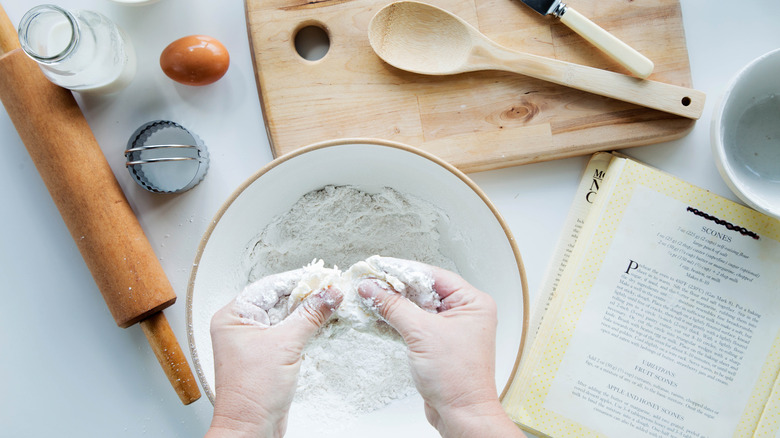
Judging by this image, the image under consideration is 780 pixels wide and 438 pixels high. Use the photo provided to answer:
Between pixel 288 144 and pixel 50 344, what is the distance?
19.5 inches

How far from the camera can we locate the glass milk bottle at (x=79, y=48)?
66 cm

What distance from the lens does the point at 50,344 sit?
0.80 m

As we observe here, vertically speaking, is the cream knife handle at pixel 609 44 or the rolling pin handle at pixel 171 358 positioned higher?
the cream knife handle at pixel 609 44

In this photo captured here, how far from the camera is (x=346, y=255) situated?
2.41 ft

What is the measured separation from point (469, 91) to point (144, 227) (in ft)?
1.78

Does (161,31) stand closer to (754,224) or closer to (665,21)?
(665,21)

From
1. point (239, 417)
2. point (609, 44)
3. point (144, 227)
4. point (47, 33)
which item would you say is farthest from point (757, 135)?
point (47, 33)

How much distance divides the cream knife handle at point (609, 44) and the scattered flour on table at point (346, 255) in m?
0.35

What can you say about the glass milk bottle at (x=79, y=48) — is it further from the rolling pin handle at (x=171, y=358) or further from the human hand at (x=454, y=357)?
the human hand at (x=454, y=357)

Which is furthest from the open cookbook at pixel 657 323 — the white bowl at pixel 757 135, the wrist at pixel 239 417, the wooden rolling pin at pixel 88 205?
the wooden rolling pin at pixel 88 205

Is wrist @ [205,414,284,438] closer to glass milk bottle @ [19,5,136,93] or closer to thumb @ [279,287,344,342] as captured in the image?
thumb @ [279,287,344,342]

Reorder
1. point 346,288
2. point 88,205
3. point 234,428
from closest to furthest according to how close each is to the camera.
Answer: point 234,428 < point 346,288 < point 88,205

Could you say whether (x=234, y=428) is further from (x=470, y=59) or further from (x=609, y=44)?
(x=609, y=44)

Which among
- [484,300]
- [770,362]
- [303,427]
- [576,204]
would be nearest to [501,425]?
[484,300]
